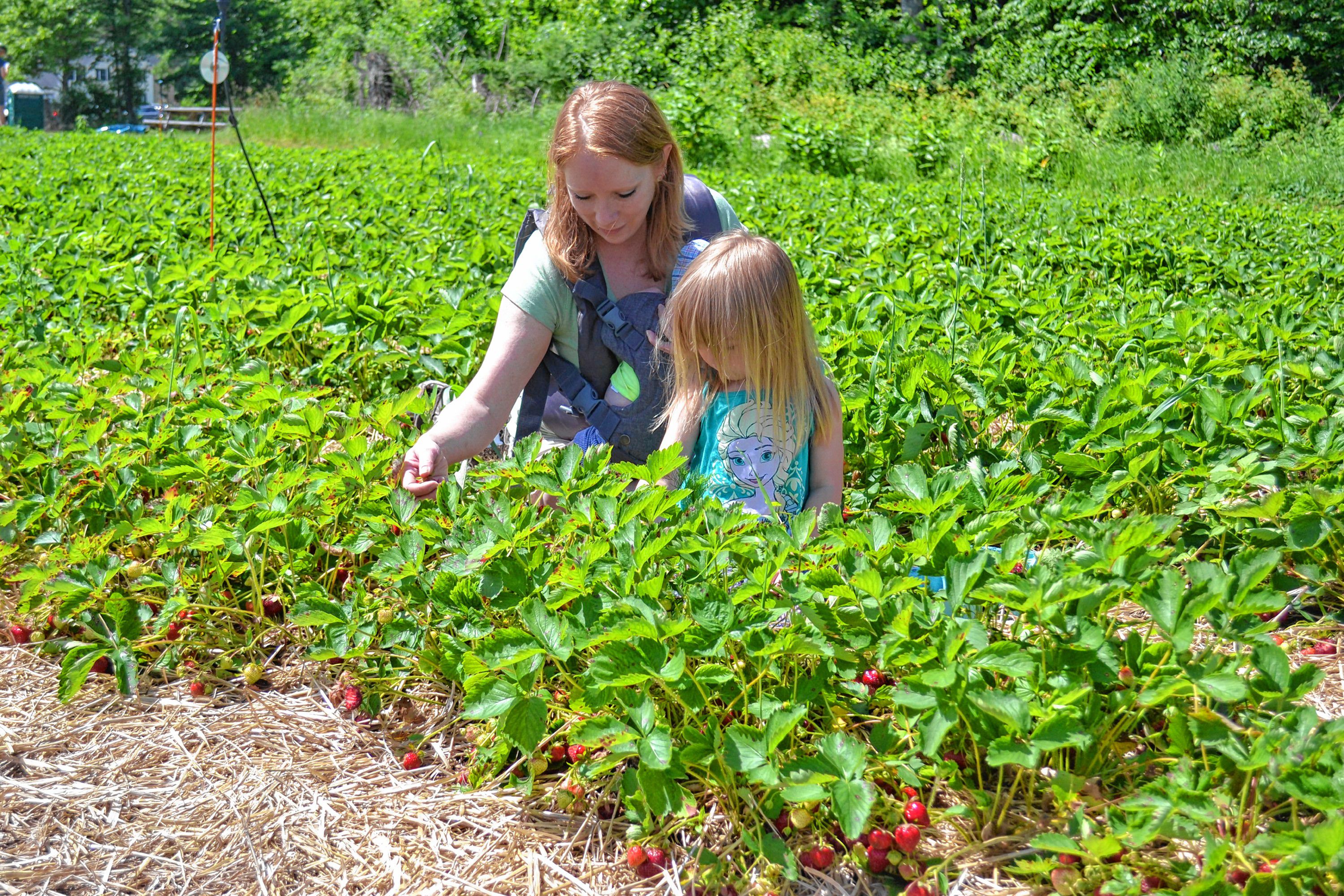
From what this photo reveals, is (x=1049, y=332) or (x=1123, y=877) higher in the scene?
(x=1049, y=332)

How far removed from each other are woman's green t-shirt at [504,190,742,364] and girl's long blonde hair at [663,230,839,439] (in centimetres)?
41

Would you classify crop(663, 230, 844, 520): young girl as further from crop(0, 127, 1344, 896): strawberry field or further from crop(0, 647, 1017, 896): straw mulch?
crop(0, 647, 1017, 896): straw mulch

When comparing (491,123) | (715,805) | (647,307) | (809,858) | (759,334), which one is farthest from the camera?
(491,123)

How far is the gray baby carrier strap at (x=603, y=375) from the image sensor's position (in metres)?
2.70

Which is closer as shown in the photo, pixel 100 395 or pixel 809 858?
pixel 809 858

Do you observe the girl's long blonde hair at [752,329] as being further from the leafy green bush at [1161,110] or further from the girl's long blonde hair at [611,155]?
the leafy green bush at [1161,110]

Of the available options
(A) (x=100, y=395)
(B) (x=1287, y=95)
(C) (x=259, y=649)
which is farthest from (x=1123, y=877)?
(B) (x=1287, y=95)

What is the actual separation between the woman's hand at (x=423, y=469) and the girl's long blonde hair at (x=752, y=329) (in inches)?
21.3

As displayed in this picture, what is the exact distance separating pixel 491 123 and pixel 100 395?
47.8 ft

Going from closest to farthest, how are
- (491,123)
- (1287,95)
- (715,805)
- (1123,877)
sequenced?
(1123,877) → (715,805) → (1287,95) → (491,123)

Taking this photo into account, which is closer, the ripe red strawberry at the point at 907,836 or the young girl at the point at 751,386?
the ripe red strawberry at the point at 907,836

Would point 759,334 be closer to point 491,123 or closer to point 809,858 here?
point 809,858

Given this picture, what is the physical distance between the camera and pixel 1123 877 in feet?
4.53

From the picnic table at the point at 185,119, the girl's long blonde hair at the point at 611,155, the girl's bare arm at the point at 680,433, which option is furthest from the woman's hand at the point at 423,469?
the picnic table at the point at 185,119
